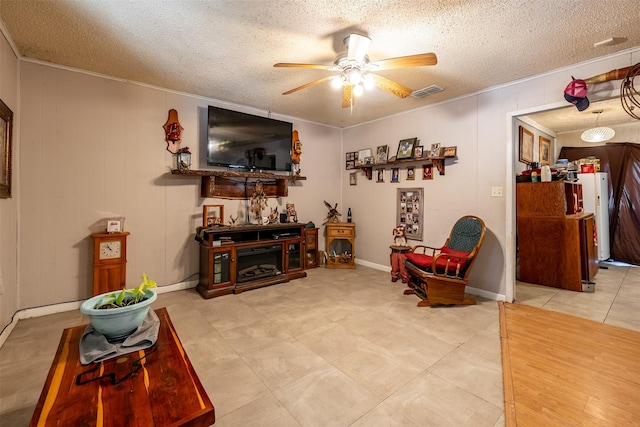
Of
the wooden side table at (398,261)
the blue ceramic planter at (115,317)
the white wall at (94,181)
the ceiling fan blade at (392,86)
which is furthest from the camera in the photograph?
the wooden side table at (398,261)

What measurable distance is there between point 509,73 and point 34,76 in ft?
15.4

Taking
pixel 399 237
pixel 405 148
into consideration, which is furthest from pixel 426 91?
pixel 399 237

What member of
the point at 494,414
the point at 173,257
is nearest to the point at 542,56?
the point at 494,414

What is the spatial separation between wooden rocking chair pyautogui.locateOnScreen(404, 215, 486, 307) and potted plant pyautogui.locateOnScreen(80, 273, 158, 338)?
8.44 feet

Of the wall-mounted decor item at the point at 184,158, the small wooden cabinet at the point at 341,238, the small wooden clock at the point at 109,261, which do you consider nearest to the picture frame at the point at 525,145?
the small wooden cabinet at the point at 341,238

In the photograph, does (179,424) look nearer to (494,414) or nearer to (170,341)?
(170,341)

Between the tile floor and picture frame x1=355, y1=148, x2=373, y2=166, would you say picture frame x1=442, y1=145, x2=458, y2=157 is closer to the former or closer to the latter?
picture frame x1=355, y1=148, x2=373, y2=166

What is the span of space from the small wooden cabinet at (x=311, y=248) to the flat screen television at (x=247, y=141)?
42.2 inches

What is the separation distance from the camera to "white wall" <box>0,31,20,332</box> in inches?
87.6

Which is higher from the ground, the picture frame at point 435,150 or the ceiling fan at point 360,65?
the ceiling fan at point 360,65

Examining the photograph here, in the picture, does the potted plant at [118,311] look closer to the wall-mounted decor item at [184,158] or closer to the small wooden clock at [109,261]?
the small wooden clock at [109,261]

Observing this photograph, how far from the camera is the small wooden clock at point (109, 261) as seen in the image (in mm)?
2840

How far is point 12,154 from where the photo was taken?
2461 mm

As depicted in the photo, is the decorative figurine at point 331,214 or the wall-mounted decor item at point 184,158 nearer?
the wall-mounted decor item at point 184,158
